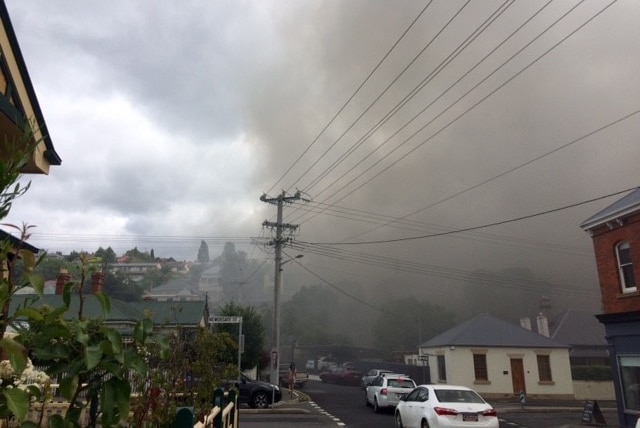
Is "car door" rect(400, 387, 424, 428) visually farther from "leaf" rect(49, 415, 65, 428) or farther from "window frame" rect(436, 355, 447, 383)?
"window frame" rect(436, 355, 447, 383)

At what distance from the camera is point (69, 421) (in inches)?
74.3

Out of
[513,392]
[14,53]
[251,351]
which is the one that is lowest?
[513,392]

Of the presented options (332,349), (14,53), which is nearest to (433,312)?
(332,349)

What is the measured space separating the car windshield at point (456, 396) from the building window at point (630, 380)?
8.68m

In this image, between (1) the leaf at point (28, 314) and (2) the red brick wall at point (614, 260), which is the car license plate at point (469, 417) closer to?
(2) the red brick wall at point (614, 260)


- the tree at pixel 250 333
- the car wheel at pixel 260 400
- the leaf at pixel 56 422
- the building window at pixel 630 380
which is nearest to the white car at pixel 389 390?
the car wheel at pixel 260 400

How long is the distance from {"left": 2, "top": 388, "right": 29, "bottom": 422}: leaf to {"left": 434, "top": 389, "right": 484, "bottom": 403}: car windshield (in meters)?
12.1

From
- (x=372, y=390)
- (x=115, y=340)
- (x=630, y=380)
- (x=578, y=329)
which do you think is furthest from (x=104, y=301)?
(x=578, y=329)

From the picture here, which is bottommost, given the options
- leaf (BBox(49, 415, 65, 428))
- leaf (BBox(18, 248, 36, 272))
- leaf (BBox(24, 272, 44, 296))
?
leaf (BBox(49, 415, 65, 428))

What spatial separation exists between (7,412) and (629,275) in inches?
834

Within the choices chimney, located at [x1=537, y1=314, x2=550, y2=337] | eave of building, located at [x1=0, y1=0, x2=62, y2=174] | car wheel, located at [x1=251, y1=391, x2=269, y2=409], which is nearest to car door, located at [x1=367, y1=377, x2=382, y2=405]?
car wheel, located at [x1=251, y1=391, x2=269, y2=409]

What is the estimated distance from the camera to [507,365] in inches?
1332

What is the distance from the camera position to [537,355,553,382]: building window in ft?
112

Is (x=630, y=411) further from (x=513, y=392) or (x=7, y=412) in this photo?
(x=7, y=412)
